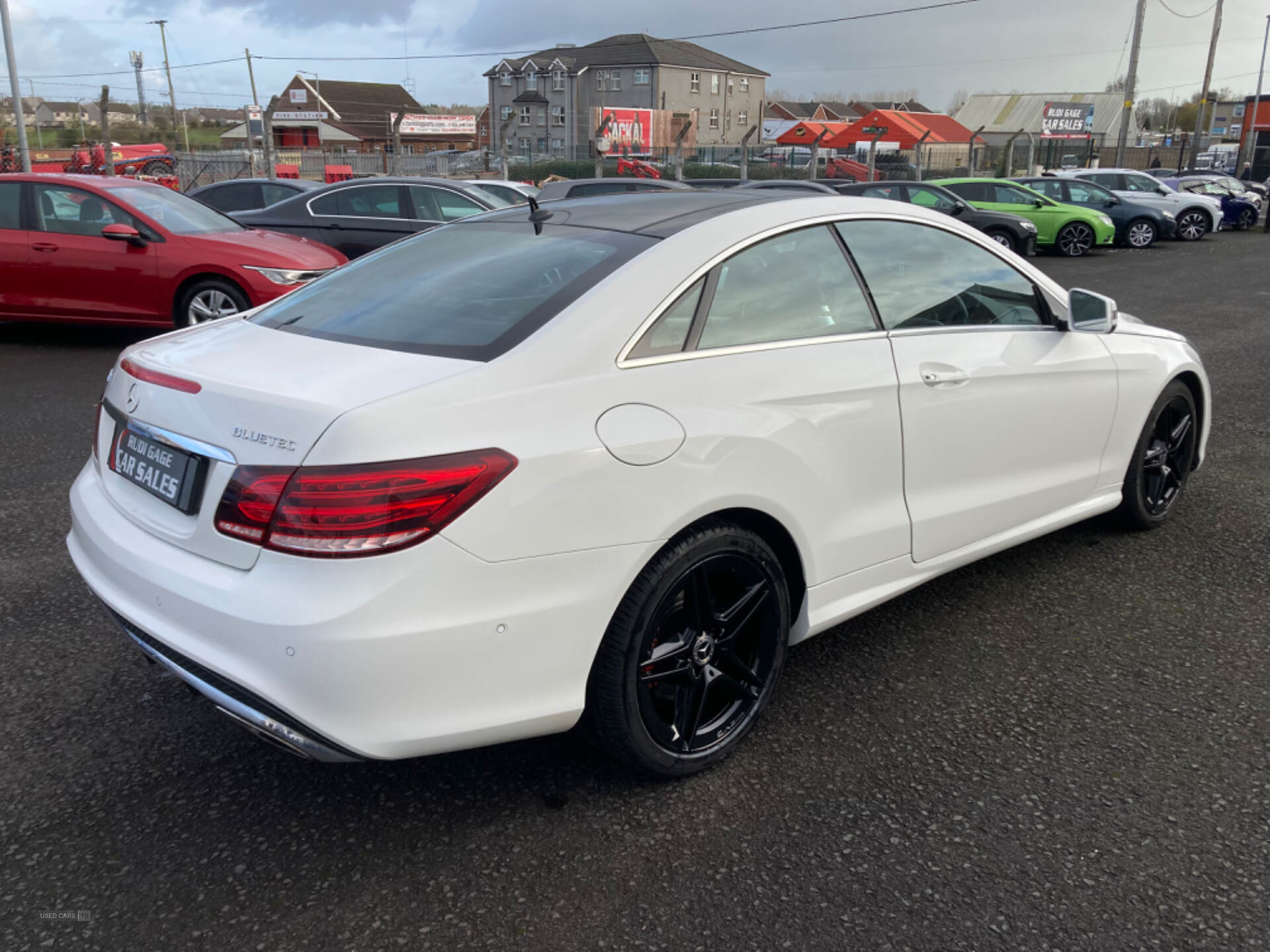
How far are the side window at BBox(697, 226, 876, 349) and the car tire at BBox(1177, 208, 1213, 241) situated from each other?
24.2m

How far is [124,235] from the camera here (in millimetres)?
8383

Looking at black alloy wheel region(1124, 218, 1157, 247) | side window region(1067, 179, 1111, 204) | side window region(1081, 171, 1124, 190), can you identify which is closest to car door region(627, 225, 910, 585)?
side window region(1067, 179, 1111, 204)

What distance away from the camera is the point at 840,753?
2.89 meters

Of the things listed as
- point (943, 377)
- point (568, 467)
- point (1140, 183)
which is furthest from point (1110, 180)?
point (568, 467)

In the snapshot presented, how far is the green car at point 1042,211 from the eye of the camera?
19.7m

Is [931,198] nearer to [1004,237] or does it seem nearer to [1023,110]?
[1004,237]

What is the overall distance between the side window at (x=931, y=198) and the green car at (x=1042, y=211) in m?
1.40

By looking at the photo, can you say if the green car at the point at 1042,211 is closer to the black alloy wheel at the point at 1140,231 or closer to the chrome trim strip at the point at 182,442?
the black alloy wheel at the point at 1140,231

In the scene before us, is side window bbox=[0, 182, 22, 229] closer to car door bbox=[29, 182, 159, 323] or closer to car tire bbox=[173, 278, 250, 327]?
car door bbox=[29, 182, 159, 323]

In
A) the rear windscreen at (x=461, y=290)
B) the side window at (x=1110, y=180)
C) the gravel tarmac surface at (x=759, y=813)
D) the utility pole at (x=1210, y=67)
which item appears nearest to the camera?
the gravel tarmac surface at (x=759, y=813)

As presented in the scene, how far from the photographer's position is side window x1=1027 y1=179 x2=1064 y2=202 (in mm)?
21109

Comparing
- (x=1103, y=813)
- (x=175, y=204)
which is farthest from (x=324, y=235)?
(x=1103, y=813)

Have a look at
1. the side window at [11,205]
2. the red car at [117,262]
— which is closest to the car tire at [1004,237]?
the red car at [117,262]

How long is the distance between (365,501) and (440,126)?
63.1 metres
